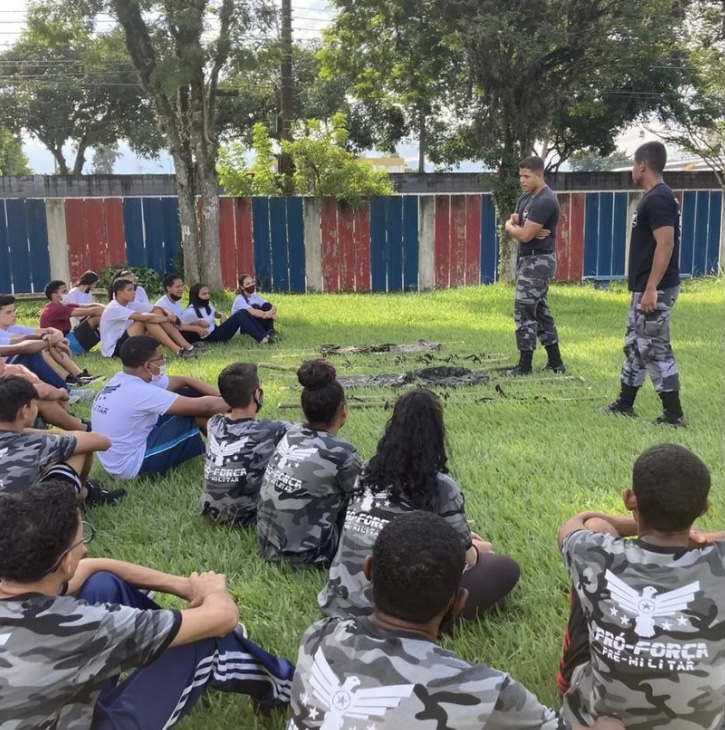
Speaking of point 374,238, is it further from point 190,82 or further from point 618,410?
point 618,410

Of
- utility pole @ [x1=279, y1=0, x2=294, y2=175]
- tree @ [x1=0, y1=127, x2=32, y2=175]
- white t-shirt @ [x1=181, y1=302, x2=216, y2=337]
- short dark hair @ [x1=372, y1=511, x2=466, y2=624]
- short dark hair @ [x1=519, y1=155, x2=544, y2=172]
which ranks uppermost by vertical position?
tree @ [x1=0, y1=127, x2=32, y2=175]

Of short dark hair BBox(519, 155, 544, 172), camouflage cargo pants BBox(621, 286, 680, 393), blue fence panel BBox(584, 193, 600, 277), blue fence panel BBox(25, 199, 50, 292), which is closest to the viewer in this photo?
camouflage cargo pants BBox(621, 286, 680, 393)

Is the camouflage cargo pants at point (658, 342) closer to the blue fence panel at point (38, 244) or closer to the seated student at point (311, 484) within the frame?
the seated student at point (311, 484)

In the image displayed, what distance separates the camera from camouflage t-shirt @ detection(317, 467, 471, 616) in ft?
8.82

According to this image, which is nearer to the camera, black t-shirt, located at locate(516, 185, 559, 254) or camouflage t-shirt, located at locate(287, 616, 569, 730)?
camouflage t-shirt, located at locate(287, 616, 569, 730)

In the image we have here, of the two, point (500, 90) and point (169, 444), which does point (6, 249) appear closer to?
point (500, 90)

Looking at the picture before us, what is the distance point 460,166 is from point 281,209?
12814mm

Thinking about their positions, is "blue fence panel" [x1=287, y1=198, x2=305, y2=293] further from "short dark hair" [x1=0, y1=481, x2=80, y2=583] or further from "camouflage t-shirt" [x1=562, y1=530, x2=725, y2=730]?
"camouflage t-shirt" [x1=562, y1=530, x2=725, y2=730]

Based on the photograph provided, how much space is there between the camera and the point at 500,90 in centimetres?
1415

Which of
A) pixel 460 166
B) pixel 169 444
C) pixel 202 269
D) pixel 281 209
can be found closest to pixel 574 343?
pixel 169 444

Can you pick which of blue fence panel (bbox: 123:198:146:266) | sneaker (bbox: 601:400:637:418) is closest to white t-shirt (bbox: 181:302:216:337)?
sneaker (bbox: 601:400:637:418)

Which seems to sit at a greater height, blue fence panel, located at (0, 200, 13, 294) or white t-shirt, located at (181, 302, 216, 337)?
blue fence panel, located at (0, 200, 13, 294)

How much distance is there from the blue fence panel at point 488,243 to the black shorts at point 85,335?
29.7 feet

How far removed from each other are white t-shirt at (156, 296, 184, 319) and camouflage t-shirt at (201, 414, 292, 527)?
5050 mm
